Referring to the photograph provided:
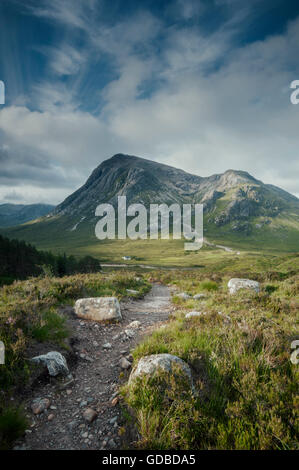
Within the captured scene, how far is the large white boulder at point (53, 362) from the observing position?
493 centimetres

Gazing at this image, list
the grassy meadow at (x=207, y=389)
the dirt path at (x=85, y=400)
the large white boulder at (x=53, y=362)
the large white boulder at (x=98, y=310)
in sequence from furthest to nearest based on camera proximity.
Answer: the large white boulder at (x=98, y=310) → the large white boulder at (x=53, y=362) → the dirt path at (x=85, y=400) → the grassy meadow at (x=207, y=389)

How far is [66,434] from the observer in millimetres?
3555

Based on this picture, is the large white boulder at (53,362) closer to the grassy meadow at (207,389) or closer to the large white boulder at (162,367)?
the grassy meadow at (207,389)

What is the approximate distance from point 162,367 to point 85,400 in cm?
191

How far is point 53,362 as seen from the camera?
506cm

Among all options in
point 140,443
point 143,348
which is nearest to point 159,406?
point 140,443

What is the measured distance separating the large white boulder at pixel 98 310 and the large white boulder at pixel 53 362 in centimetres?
367

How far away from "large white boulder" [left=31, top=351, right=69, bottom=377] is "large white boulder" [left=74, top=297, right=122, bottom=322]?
3.67 m

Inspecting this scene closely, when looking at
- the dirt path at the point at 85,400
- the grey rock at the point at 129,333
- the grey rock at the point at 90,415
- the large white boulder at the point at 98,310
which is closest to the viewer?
the dirt path at the point at 85,400

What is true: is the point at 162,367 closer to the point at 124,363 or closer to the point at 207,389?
the point at 207,389

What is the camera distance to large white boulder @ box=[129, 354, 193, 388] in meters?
4.00

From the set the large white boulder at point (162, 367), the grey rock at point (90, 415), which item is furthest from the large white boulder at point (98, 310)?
the grey rock at point (90, 415)
